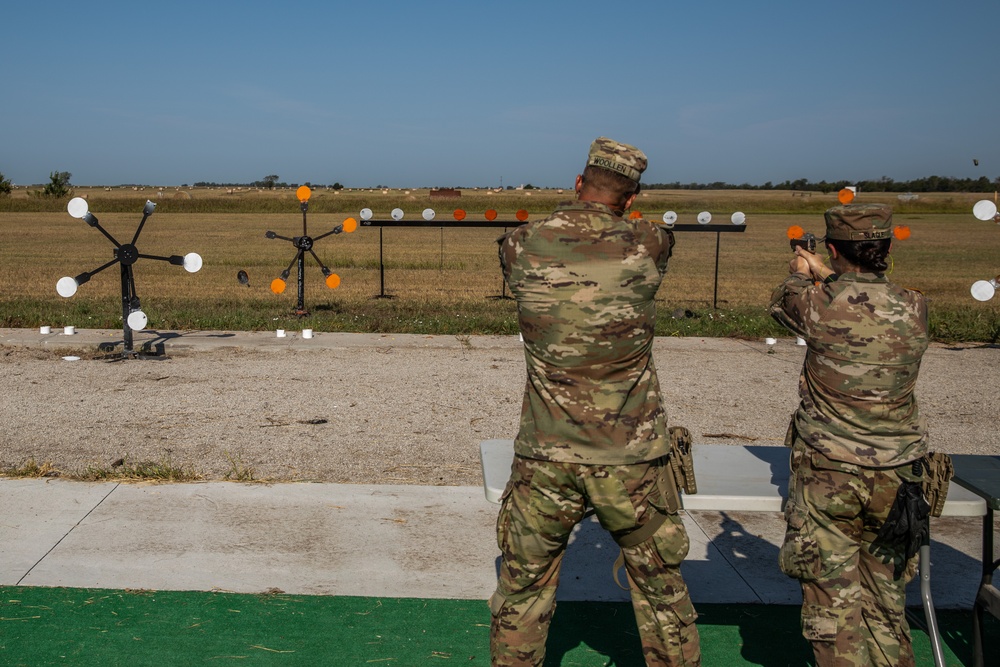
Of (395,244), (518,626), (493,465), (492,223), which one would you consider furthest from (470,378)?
(395,244)

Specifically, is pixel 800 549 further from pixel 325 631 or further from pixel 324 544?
pixel 324 544

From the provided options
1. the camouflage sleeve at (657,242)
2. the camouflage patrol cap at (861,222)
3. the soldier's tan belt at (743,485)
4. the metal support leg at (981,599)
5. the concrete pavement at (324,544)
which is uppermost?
the camouflage patrol cap at (861,222)

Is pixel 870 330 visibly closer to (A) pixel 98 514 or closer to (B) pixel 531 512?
(B) pixel 531 512

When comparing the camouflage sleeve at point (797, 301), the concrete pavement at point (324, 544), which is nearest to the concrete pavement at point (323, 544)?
the concrete pavement at point (324, 544)

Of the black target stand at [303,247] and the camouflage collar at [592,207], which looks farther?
the black target stand at [303,247]

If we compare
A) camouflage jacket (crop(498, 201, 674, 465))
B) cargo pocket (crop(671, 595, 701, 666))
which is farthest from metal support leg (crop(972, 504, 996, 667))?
camouflage jacket (crop(498, 201, 674, 465))

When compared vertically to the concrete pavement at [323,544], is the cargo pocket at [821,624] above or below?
above

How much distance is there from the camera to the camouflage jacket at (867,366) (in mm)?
3088

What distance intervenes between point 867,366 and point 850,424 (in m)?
0.20

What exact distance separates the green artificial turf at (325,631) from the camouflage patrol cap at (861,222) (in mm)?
1787

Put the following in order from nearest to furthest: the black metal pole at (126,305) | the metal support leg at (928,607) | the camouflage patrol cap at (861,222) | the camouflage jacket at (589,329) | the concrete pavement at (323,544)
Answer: the camouflage jacket at (589,329)
the camouflage patrol cap at (861,222)
the metal support leg at (928,607)
the concrete pavement at (323,544)
the black metal pole at (126,305)

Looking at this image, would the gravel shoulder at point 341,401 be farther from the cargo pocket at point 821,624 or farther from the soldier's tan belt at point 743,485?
the cargo pocket at point 821,624

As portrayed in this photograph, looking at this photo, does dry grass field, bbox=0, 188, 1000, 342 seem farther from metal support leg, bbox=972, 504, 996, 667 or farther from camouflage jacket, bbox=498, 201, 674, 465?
camouflage jacket, bbox=498, 201, 674, 465

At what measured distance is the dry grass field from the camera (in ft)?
43.0
